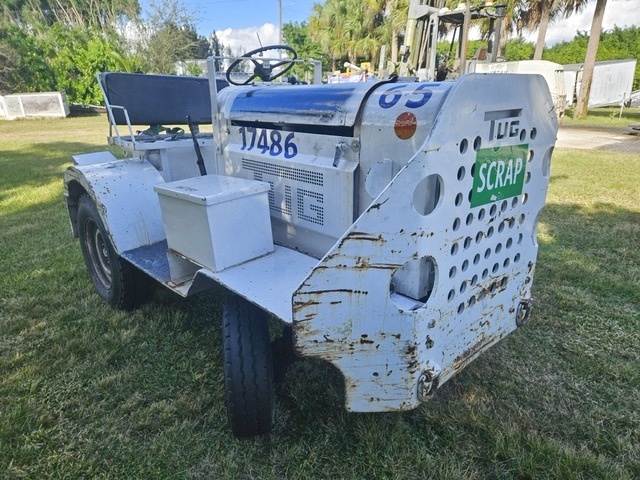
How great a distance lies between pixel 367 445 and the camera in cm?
207

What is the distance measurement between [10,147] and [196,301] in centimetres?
1229

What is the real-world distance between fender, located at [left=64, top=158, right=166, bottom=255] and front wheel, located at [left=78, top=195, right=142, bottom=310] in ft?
0.49

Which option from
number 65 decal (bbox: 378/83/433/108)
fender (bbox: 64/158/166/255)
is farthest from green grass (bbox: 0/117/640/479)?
number 65 decal (bbox: 378/83/433/108)

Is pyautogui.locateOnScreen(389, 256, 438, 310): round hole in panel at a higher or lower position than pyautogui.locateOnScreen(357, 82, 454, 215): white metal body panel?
lower

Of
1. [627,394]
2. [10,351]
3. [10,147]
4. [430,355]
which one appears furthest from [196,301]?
[10,147]

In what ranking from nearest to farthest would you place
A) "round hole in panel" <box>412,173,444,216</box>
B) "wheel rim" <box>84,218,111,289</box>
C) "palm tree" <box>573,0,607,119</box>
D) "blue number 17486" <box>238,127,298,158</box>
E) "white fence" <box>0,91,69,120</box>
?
"round hole in panel" <box>412,173,444,216</box> < "blue number 17486" <box>238,127,298,158</box> < "wheel rim" <box>84,218,111,289</box> < "palm tree" <box>573,0,607,119</box> < "white fence" <box>0,91,69,120</box>

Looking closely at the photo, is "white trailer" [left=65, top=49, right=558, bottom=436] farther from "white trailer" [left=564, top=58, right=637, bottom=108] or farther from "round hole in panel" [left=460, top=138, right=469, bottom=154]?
"white trailer" [left=564, top=58, right=637, bottom=108]

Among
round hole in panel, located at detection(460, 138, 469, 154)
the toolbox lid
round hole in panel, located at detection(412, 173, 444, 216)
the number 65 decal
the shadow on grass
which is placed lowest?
the shadow on grass

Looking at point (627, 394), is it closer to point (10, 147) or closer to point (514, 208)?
point (514, 208)

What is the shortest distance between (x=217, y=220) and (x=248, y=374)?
77 cm

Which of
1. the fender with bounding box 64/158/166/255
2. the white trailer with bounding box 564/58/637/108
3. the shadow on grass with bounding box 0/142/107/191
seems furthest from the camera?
the white trailer with bounding box 564/58/637/108

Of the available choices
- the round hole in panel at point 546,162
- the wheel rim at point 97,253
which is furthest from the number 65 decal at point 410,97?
the wheel rim at point 97,253

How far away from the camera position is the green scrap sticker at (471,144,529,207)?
6.04ft

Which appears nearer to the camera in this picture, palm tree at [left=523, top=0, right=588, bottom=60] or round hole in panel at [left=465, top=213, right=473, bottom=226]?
round hole in panel at [left=465, top=213, right=473, bottom=226]
